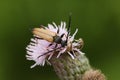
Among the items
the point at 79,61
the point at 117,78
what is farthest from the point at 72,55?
the point at 117,78

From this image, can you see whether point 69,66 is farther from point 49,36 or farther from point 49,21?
point 49,21

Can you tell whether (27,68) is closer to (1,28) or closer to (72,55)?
(1,28)

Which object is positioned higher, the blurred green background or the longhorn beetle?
the blurred green background

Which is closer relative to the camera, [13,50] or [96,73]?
[96,73]

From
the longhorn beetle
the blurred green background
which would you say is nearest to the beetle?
the longhorn beetle

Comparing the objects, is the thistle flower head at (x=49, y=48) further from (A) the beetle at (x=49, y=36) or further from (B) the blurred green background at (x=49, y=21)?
(B) the blurred green background at (x=49, y=21)

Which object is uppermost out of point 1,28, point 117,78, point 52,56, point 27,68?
point 1,28

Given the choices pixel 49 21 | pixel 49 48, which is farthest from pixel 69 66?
pixel 49 21

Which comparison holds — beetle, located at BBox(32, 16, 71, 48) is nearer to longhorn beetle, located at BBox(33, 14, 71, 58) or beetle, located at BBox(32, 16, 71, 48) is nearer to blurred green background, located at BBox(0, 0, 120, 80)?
longhorn beetle, located at BBox(33, 14, 71, 58)
